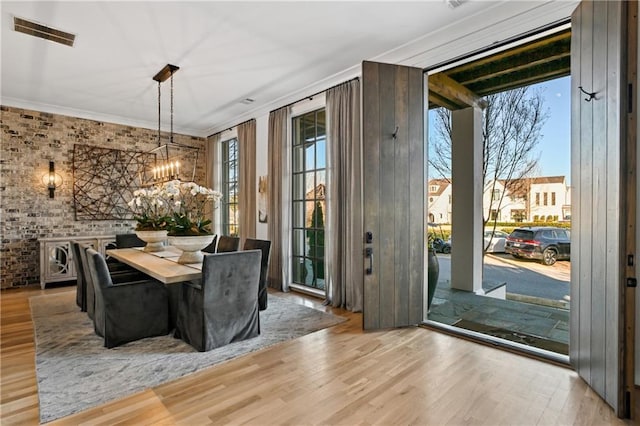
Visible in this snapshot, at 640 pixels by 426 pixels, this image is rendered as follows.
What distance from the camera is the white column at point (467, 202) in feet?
17.1

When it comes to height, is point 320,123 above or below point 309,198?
above

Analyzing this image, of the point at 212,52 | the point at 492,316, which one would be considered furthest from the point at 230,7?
the point at 492,316

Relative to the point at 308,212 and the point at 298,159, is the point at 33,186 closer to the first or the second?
the point at 298,159

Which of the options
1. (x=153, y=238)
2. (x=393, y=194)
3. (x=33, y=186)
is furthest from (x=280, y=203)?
(x=33, y=186)

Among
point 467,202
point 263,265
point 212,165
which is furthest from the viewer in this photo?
point 212,165

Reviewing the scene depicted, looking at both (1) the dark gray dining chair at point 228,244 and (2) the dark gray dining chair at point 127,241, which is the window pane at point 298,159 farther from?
(2) the dark gray dining chair at point 127,241

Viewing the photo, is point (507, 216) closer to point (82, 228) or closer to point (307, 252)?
point (307, 252)

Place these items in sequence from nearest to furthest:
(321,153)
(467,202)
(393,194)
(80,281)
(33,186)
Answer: (393,194) → (80,281) → (321,153) → (467,202) → (33,186)

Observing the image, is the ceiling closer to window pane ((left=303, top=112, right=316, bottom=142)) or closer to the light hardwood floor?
window pane ((left=303, top=112, right=316, bottom=142))

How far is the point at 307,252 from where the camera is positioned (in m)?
5.13

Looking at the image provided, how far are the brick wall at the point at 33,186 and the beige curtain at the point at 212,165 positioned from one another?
1.94m

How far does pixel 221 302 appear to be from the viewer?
296 centimetres

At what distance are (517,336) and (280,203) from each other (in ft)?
11.6

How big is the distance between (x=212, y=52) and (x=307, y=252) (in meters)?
2.95
